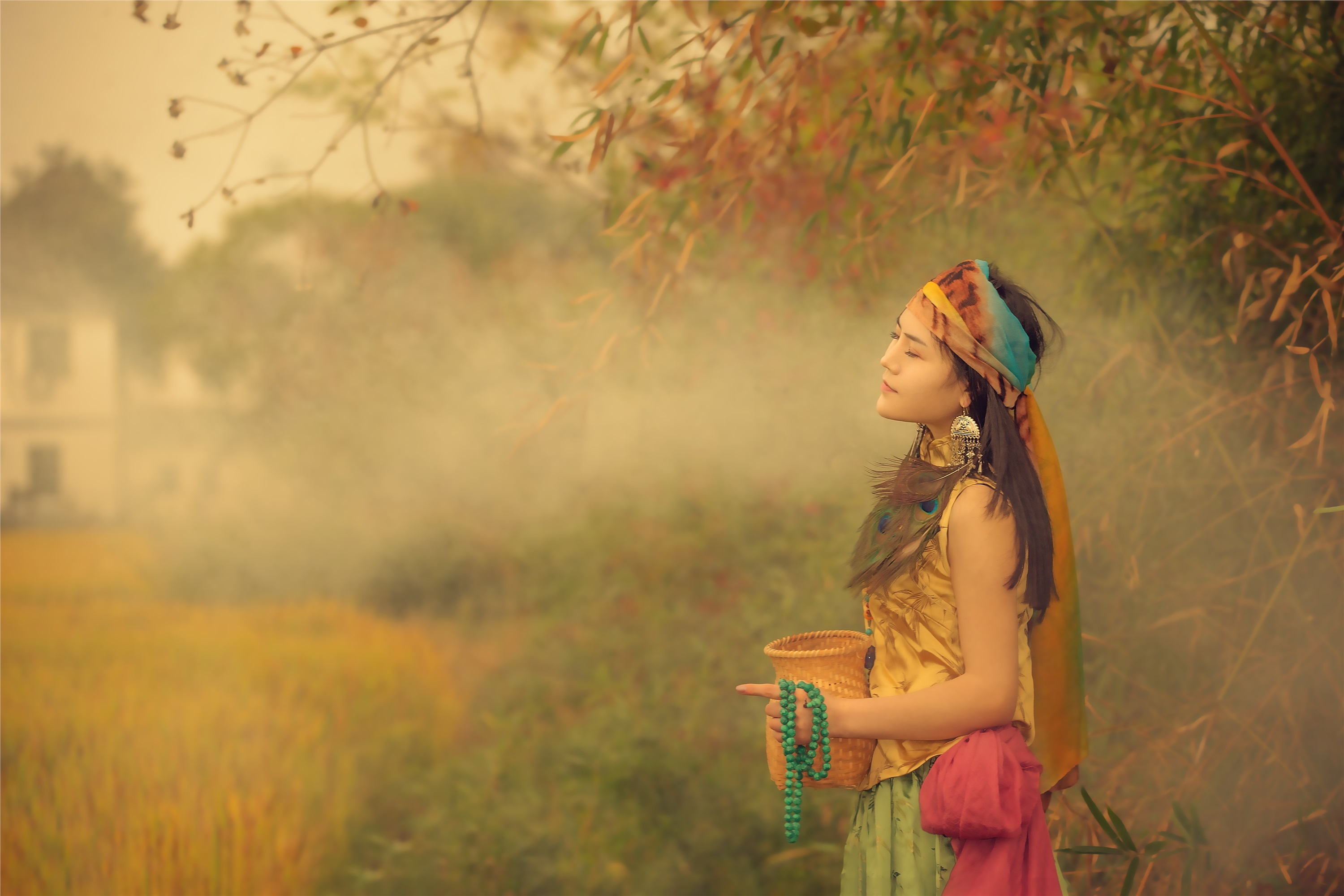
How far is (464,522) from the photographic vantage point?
235 cm

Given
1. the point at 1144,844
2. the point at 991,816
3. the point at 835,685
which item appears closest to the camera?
the point at 991,816

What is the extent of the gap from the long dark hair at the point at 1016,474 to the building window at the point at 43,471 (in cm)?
213

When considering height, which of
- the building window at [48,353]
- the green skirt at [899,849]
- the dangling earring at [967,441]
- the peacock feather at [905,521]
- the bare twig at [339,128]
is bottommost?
the green skirt at [899,849]

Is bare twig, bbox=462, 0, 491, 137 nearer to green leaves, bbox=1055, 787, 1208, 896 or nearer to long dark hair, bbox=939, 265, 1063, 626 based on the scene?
long dark hair, bbox=939, 265, 1063, 626

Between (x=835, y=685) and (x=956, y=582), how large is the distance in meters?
0.22

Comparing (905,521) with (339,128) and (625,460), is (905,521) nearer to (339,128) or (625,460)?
(625,460)

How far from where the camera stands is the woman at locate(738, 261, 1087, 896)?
1.25 metres

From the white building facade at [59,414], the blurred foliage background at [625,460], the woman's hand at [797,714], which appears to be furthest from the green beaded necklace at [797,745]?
the white building facade at [59,414]

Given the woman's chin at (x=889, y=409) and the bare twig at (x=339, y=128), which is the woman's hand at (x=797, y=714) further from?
the bare twig at (x=339, y=128)

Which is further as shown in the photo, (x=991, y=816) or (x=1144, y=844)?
(x=1144, y=844)

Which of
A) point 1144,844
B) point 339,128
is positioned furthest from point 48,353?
point 1144,844

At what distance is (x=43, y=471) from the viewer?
90.5 inches

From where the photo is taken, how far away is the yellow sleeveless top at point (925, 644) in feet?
4.27

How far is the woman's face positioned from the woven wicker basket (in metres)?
0.35
